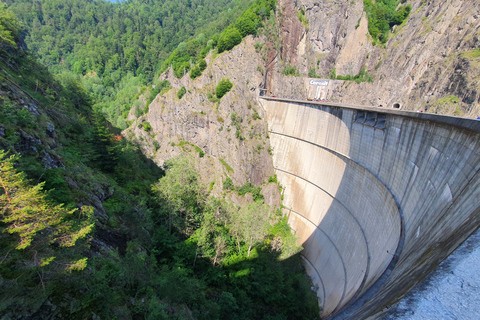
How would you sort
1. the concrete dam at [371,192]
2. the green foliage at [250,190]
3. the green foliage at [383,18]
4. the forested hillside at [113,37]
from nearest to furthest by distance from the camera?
the concrete dam at [371,192] < the green foliage at [250,190] < the green foliage at [383,18] < the forested hillside at [113,37]

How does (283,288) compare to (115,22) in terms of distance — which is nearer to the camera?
(283,288)

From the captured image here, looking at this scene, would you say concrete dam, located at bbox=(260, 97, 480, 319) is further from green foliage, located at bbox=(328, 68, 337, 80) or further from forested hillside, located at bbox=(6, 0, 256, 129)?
forested hillside, located at bbox=(6, 0, 256, 129)

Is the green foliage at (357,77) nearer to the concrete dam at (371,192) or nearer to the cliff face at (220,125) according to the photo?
the cliff face at (220,125)

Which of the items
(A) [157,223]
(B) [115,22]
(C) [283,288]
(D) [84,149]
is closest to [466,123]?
(C) [283,288]

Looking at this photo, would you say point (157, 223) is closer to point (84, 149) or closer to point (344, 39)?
point (84, 149)

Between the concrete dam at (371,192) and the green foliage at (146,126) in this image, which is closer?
the concrete dam at (371,192)

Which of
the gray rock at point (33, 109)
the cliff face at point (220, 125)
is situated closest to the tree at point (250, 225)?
the cliff face at point (220, 125)
